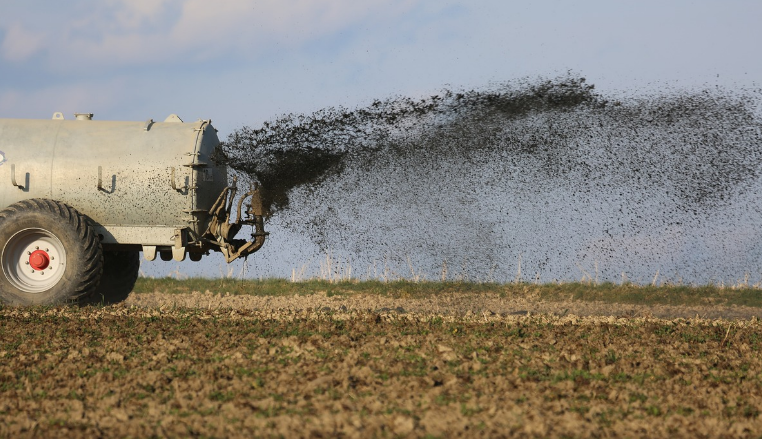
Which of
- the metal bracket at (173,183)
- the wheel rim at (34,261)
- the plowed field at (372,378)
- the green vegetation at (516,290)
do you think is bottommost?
the plowed field at (372,378)

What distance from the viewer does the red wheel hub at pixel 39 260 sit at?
12.4 meters

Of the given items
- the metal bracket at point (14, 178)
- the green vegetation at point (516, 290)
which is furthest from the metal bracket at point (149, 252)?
the green vegetation at point (516, 290)

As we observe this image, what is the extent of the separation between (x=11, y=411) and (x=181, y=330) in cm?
339

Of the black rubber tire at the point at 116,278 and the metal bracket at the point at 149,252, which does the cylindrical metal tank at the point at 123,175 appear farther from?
the black rubber tire at the point at 116,278

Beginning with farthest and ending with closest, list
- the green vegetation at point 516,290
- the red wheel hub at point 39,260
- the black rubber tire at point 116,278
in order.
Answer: the green vegetation at point 516,290 → the black rubber tire at point 116,278 → the red wheel hub at point 39,260

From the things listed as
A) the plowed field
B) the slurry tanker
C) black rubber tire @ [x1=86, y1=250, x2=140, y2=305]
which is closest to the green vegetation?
black rubber tire @ [x1=86, y1=250, x2=140, y2=305]

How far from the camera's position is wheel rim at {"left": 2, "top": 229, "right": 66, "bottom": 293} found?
40.6ft

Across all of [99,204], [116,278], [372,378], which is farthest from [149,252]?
[372,378]

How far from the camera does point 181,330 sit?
9680 mm

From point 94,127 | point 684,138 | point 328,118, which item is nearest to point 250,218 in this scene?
point 328,118

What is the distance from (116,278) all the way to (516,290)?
7727 millimetres

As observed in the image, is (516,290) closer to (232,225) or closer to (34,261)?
(232,225)

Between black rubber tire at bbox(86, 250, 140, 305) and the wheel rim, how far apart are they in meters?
1.80

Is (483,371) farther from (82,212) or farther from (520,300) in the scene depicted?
(520,300)
